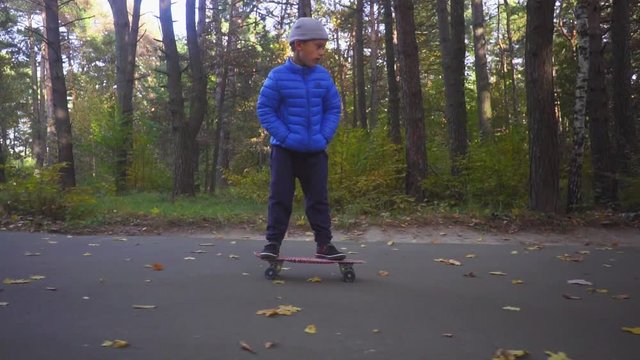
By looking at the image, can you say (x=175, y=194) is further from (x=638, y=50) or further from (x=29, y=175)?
(x=638, y=50)

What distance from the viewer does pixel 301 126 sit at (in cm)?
475

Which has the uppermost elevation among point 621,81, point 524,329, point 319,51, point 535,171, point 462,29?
point 462,29

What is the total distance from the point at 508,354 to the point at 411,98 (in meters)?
9.27

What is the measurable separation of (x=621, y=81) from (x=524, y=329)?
13290 mm

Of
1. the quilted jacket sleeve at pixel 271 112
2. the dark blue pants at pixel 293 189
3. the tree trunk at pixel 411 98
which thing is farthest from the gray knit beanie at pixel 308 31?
the tree trunk at pixel 411 98

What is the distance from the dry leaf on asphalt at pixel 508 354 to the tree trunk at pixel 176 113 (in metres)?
13.7

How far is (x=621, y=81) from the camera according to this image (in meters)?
14.2

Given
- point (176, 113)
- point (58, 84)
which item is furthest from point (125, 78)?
point (176, 113)

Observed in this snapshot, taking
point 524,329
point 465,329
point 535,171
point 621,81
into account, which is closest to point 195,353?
point 465,329

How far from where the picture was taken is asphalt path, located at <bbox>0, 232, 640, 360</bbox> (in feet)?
9.74

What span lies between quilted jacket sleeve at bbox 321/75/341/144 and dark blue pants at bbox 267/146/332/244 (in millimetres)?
214

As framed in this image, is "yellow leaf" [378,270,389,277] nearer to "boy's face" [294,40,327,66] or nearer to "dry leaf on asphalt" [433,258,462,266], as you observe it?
"dry leaf on asphalt" [433,258,462,266]

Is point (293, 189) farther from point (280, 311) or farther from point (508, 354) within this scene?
point (508, 354)

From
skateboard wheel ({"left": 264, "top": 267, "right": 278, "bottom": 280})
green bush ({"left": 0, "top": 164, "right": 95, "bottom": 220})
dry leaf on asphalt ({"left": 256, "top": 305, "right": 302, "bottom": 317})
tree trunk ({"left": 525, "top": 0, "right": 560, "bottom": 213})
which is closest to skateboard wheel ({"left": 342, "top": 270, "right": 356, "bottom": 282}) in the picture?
skateboard wheel ({"left": 264, "top": 267, "right": 278, "bottom": 280})
